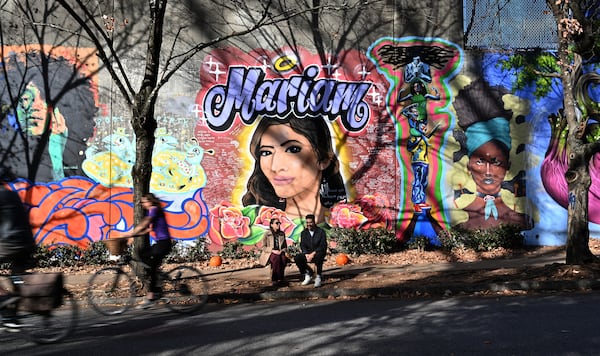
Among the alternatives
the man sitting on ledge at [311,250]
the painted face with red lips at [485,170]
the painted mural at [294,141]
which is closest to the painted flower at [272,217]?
the painted mural at [294,141]

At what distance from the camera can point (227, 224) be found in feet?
49.0

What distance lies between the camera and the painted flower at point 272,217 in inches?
592

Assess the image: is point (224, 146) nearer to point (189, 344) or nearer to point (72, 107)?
point (72, 107)

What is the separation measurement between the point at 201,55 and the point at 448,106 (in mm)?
6348

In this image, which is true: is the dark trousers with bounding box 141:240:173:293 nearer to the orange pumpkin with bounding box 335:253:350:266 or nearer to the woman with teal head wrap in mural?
the orange pumpkin with bounding box 335:253:350:266

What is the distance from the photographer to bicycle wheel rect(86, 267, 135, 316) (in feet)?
26.8

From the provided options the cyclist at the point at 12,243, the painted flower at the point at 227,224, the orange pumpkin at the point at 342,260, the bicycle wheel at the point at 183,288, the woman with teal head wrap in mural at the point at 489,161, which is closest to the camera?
the cyclist at the point at 12,243

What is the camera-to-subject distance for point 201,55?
1495cm

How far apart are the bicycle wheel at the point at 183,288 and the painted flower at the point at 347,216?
695 cm

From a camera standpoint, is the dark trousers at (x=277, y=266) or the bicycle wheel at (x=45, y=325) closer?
the bicycle wheel at (x=45, y=325)

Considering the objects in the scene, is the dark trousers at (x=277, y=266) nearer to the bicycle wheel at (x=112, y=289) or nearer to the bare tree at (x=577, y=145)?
the bicycle wheel at (x=112, y=289)

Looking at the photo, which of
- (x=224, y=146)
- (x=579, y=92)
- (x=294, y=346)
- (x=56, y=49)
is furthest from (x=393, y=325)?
(x=56, y=49)

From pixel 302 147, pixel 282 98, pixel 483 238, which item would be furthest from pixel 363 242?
pixel 282 98

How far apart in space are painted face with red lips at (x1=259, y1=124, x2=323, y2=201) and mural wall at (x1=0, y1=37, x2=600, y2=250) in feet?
0.09
